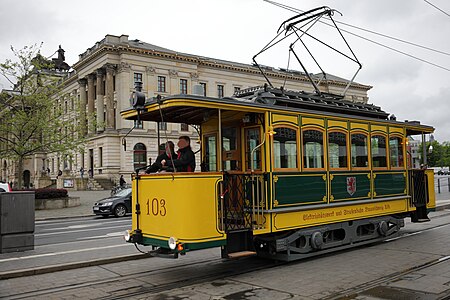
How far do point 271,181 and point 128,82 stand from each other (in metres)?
49.4

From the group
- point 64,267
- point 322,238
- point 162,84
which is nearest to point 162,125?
point 64,267

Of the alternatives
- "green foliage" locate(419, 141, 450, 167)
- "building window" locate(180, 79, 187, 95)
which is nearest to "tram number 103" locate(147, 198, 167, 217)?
"building window" locate(180, 79, 187, 95)

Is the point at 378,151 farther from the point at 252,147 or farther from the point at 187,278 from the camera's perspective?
the point at 187,278

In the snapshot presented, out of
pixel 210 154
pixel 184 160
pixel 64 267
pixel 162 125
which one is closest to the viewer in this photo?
pixel 184 160

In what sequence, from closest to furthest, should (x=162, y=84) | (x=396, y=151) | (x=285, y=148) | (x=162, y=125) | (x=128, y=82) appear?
(x=285, y=148)
(x=162, y=125)
(x=396, y=151)
(x=128, y=82)
(x=162, y=84)

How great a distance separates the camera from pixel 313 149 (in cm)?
985

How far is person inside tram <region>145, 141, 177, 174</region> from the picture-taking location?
8.54 metres

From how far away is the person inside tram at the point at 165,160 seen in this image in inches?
336

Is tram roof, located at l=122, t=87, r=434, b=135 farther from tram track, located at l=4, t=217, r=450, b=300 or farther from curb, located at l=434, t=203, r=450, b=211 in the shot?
curb, located at l=434, t=203, r=450, b=211

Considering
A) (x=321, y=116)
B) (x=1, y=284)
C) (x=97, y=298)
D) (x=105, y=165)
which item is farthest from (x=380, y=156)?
(x=105, y=165)

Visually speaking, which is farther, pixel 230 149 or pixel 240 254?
pixel 230 149

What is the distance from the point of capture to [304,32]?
37.0 feet

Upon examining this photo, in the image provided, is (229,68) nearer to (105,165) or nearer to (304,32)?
(105,165)

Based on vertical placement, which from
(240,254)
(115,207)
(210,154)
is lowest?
(240,254)
